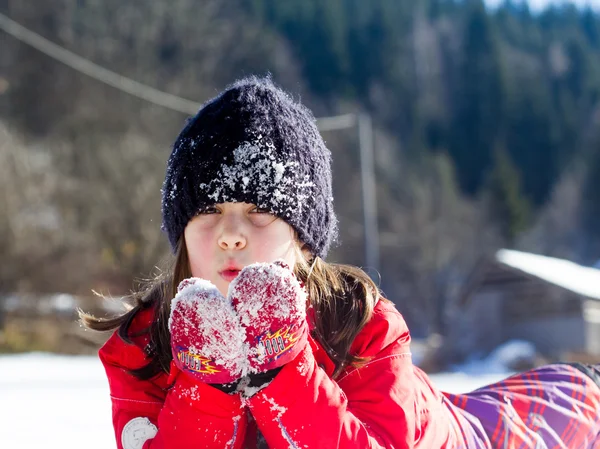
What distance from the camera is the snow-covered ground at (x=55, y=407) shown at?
3.61 meters

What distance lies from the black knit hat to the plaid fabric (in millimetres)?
804

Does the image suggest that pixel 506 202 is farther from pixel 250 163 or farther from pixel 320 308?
pixel 250 163

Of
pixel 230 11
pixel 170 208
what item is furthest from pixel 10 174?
pixel 230 11

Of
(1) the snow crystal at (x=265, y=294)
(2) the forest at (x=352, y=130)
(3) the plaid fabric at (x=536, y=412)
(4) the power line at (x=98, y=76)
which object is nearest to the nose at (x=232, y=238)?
(1) the snow crystal at (x=265, y=294)

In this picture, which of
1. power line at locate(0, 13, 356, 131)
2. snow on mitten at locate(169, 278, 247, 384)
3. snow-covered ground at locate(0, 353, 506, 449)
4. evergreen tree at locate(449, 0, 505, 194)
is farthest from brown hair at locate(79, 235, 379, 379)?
evergreen tree at locate(449, 0, 505, 194)

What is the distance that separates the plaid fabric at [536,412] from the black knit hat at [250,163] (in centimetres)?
80

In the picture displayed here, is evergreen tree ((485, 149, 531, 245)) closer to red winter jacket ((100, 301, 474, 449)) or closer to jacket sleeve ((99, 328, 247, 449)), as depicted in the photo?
red winter jacket ((100, 301, 474, 449))

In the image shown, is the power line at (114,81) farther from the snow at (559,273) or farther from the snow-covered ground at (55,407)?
the snow at (559,273)

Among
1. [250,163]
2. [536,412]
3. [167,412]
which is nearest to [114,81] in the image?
[536,412]

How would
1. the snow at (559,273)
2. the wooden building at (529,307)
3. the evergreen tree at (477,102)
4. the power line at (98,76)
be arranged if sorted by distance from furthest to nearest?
1. the evergreen tree at (477,102)
2. the wooden building at (529,307)
3. the snow at (559,273)
4. the power line at (98,76)

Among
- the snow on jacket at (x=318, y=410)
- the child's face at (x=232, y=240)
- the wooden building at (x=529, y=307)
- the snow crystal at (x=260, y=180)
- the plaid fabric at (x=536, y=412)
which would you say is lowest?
the wooden building at (x=529, y=307)

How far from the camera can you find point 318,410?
4.22 ft

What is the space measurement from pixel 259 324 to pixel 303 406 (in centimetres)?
18

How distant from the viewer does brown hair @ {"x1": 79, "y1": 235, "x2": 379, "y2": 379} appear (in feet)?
5.21
